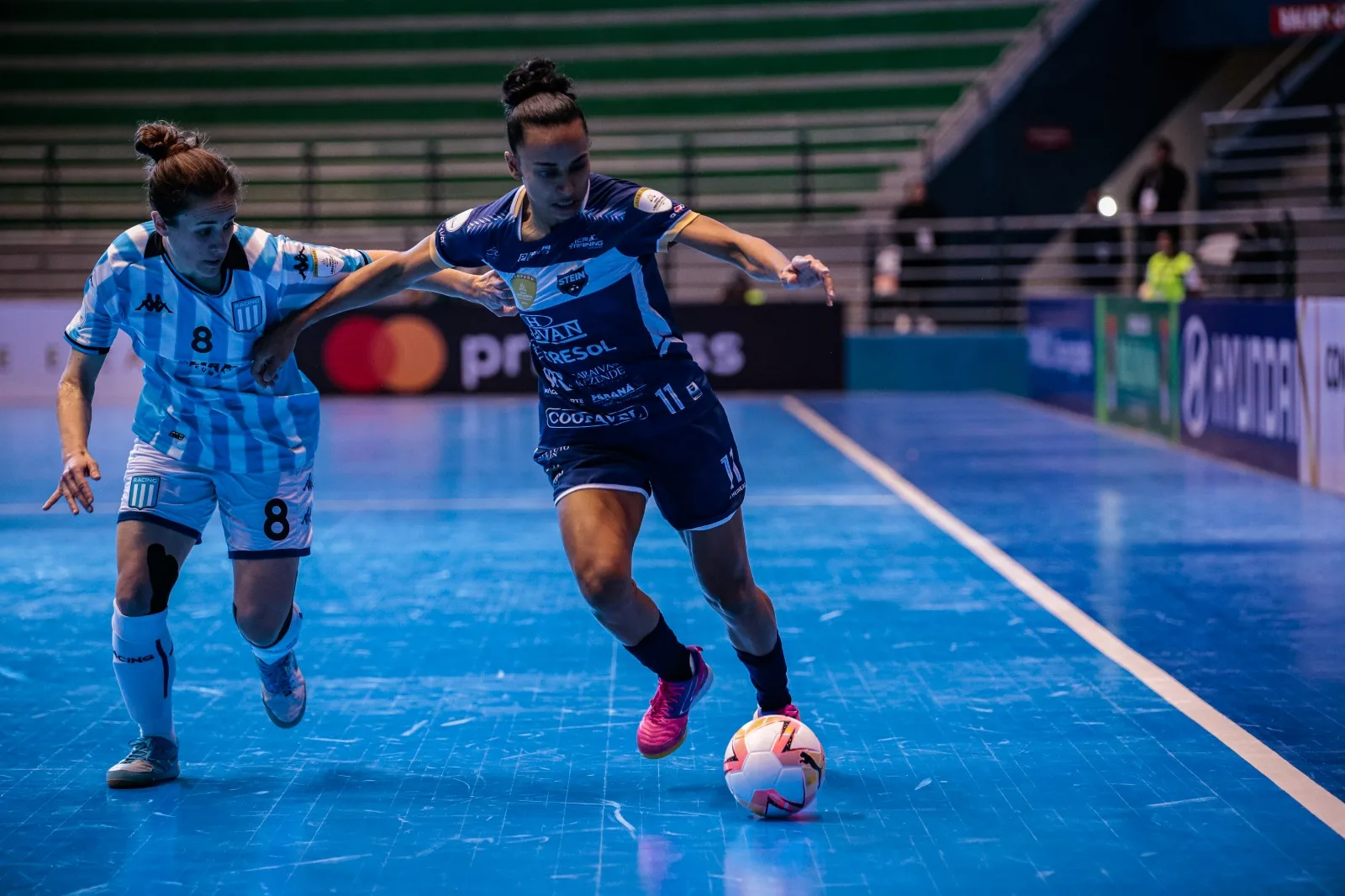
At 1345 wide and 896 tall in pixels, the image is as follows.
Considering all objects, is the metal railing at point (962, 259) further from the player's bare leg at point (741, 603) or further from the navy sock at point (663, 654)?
the navy sock at point (663, 654)

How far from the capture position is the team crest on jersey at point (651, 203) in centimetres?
438

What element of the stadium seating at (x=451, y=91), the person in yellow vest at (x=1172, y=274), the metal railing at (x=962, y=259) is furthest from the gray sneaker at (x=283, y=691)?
the stadium seating at (x=451, y=91)

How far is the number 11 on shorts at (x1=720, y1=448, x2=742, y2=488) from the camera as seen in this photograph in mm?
4527

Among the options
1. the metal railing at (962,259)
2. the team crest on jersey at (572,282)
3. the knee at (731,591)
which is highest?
the metal railing at (962,259)

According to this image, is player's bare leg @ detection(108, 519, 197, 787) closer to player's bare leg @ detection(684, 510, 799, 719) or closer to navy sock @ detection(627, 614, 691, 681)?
navy sock @ detection(627, 614, 691, 681)

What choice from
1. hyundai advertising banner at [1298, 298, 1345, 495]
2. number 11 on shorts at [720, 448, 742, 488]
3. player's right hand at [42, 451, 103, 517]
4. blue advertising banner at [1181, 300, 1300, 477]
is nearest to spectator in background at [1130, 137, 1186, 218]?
blue advertising banner at [1181, 300, 1300, 477]

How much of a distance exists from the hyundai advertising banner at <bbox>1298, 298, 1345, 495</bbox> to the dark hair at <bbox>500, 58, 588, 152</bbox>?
295 inches

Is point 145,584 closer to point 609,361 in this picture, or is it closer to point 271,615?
point 271,615

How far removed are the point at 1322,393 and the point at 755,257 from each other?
301 inches

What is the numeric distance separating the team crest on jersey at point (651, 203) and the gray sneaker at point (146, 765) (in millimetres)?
2061

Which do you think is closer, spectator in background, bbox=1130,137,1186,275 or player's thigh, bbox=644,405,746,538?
player's thigh, bbox=644,405,746,538

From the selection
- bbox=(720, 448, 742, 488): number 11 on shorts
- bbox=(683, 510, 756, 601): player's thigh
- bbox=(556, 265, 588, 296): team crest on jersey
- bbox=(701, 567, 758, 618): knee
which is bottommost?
bbox=(701, 567, 758, 618): knee

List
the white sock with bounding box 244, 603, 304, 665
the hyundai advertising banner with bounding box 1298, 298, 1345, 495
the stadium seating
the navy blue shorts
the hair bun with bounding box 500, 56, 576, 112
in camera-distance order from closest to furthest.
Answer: the hair bun with bounding box 500, 56, 576, 112 < the navy blue shorts < the white sock with bounding box 244, 603, 304, 665 < the hyundai advertising banner with bounding box 1298, 298, 1345, 495 < the stadium seating

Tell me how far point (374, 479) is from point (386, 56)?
1427 centimetres
